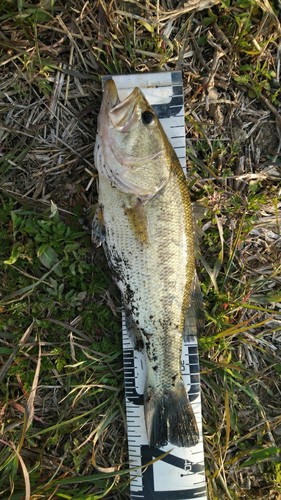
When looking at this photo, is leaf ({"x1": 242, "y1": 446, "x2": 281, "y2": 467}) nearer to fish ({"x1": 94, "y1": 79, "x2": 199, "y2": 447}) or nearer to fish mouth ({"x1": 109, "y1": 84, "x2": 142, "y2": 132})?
fish ({"x1": 94, "y1": 79, "x2": 199, "y2": 447})

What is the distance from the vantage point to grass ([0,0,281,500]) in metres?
3.20

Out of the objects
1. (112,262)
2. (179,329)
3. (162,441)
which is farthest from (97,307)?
(162,441)

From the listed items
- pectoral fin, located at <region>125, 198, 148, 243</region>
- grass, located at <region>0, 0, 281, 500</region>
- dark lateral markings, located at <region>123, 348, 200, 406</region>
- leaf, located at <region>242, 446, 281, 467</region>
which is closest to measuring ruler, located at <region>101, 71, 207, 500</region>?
dark lateral markings, located at <region>123, 348, 200, 406</region>

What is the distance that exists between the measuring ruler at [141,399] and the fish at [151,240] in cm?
20

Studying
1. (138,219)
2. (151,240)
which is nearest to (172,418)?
(151,240)

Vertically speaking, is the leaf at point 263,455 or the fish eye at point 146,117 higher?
the fish eye at point 146,117

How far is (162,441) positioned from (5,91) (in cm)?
280

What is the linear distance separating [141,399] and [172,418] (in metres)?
0.32

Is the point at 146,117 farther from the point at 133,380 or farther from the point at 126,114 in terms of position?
the point at 133,380

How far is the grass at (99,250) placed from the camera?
320 cm

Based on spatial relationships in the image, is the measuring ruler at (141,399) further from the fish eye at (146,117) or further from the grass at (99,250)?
the fish eye at (146,117)

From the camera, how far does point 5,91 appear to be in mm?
3266

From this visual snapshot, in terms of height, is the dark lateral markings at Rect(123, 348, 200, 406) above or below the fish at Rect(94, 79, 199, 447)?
below

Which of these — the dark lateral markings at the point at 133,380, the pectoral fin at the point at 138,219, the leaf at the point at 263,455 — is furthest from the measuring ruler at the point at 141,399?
the pectoral fin at the point at 138,219
